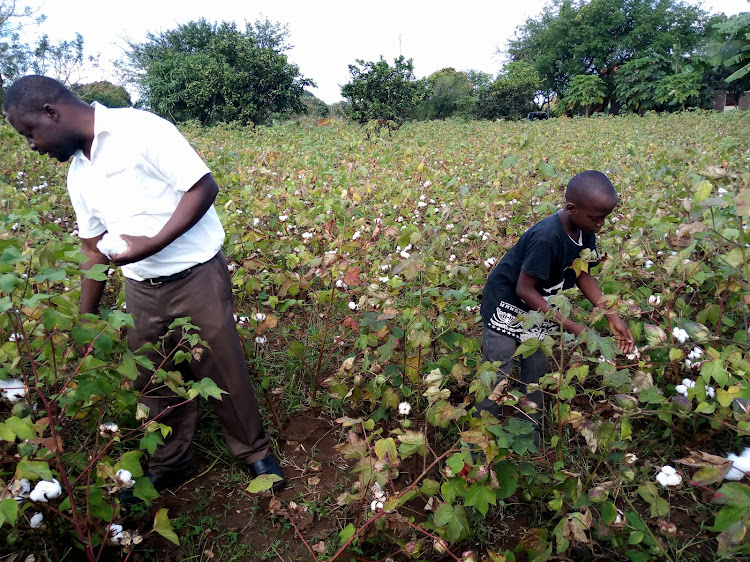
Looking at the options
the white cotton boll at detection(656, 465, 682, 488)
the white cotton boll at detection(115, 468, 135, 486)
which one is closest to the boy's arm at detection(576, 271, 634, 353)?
the white cotton boll at detection(656, 465, 682, 488)

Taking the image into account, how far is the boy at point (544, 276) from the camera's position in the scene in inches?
68.5

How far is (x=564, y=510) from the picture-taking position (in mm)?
1602

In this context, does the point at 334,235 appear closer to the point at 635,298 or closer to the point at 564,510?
the point at 635,298

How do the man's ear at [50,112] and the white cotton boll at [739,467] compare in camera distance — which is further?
the man's ear at [50,112]

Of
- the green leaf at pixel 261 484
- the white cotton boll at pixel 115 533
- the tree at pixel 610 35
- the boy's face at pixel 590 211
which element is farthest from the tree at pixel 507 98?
the white cotton boll at pixel 115 533

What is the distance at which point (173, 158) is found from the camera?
5.43 ft

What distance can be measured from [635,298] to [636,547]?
116cm

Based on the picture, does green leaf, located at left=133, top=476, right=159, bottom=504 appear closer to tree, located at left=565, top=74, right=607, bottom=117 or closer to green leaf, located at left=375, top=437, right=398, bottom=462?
green leaf, located at left=375, top=437, right=398, bottom=462

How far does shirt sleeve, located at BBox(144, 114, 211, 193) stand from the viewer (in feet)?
5.43

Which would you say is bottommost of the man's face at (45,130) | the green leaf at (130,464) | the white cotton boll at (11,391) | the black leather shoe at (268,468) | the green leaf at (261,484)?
the black leather shoe at (268,468)

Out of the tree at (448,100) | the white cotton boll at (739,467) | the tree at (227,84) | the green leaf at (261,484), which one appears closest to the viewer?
the white cotton boll at (739,467)

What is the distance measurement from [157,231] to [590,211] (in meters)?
1.44

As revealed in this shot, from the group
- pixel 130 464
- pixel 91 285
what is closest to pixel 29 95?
pixel 91 285

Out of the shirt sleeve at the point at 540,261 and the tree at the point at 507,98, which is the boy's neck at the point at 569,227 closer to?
the shirt sleeve at the point at 540,261
